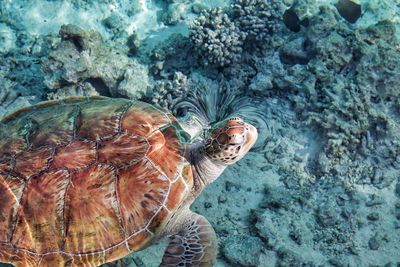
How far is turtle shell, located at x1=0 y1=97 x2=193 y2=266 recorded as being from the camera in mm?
2799

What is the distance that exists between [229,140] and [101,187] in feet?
3.64

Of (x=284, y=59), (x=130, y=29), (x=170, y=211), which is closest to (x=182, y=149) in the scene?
(x=170, y=211)

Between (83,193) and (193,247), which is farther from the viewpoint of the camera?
(193,247)

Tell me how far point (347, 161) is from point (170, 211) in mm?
2203

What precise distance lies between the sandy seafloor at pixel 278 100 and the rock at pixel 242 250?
11mm

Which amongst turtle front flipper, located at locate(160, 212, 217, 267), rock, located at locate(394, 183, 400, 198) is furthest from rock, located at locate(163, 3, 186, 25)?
rock, located at locate(394, 183, 400, 198)

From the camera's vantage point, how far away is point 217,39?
474 centimetres

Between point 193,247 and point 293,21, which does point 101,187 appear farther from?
point 293,21

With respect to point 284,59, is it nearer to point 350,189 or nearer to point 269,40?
point 269,40

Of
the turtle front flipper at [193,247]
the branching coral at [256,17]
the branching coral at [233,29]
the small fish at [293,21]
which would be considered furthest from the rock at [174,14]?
the turtle front flipper at [193,247]

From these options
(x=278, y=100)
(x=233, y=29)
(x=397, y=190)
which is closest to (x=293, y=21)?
(x=233, y=29)

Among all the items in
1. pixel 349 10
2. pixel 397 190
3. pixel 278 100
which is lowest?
pixel 397 190

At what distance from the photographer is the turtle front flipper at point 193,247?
3021 millimetres

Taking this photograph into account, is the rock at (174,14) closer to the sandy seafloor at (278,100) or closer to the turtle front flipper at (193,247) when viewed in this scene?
the sandy seafloor at (278,100)
